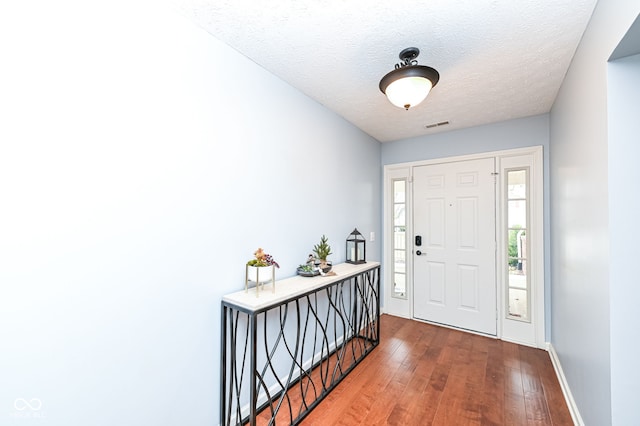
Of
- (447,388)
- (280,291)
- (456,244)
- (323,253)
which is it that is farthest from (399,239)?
(280,291)

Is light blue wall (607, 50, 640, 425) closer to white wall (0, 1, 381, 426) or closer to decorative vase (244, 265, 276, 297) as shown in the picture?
decorative vase (244, 265, 276, 297)

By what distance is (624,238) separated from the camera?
3.83ft

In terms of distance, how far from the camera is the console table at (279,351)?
159cm

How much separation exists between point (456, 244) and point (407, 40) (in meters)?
2.38

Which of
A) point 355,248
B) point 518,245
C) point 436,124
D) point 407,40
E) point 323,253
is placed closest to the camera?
point 407,40

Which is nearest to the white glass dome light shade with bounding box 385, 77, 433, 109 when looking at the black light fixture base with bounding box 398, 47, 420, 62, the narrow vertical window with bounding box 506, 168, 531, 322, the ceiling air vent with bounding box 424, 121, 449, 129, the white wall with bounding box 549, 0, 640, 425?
A: the black light fixture base with bounding box 398, 47, 420, 62

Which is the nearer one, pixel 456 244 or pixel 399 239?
pixel 456 244

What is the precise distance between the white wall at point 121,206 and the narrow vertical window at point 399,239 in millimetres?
2176

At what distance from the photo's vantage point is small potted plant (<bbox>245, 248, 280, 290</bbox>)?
65.4 inches

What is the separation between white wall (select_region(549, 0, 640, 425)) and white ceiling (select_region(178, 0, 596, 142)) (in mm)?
191

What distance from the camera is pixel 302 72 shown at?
2.00 m

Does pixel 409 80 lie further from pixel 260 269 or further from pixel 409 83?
pixel 260 269

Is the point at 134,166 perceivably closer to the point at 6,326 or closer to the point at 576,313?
the point at 6,326

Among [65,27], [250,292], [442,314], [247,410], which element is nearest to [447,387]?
[442,314]
